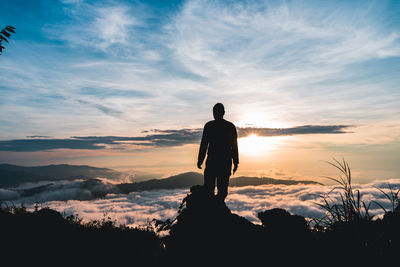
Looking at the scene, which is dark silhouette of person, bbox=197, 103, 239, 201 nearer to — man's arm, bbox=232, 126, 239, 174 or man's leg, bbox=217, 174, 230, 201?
man's leg, bbox=217, 174, 230, 201

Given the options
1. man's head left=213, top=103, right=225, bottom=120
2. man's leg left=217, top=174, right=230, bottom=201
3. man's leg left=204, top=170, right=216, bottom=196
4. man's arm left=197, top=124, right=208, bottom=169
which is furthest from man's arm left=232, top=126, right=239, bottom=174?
man's arm left=197, top=124, right=208, bottom=169

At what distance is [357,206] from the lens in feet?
11.9

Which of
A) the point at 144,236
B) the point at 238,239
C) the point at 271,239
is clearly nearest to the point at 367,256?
the point at 271,239

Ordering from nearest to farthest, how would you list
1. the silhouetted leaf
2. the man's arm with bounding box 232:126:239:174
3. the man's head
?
1. the silhouetted leaf
2. the man's head
3. the man's arm with bounding box 232:126:239:174

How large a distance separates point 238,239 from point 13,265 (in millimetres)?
5391

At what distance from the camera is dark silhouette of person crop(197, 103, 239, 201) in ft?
26.4

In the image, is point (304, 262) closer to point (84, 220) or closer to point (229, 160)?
point (229, 160)

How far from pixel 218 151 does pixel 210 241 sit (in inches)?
123

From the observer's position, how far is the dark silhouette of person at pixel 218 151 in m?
8.05

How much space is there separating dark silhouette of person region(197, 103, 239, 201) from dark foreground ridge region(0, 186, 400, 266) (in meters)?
0.52

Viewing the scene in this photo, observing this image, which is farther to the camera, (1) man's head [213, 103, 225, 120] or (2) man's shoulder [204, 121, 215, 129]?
(2) man's shoulder [204, 121, 215, 129]

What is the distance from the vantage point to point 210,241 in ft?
19.4

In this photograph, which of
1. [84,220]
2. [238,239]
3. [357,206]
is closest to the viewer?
[357,206]

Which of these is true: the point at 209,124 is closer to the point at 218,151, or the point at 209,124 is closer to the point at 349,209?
the point at 218,151
